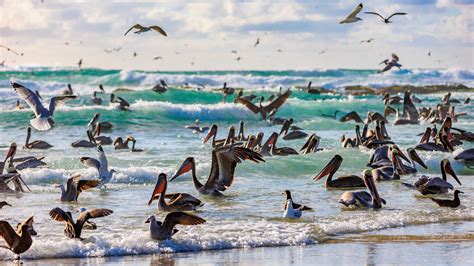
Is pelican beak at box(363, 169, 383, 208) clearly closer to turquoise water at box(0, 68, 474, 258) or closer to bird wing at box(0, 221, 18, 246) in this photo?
turquoise water at box(0, 68, 474, 258)

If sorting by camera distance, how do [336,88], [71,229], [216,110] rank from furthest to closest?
[336,88] → [216,110] → [71,229]

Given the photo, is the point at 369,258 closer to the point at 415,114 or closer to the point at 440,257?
the point at 440,257

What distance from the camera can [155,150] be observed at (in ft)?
66.7

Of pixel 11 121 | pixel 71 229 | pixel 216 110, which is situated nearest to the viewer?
pixel 71 229

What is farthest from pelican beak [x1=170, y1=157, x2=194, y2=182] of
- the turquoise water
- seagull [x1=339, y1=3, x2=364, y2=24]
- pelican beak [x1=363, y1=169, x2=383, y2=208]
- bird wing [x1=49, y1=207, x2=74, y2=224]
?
seagull [x1=339, y1=3, x2=364, y2=24]

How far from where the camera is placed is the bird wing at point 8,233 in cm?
873

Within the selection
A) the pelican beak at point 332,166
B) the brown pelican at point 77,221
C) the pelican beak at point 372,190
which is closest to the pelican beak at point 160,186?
the brown pelican at point 77,221

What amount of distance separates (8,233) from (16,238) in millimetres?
103

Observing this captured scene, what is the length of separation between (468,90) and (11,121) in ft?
112

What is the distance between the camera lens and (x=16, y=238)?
885cm

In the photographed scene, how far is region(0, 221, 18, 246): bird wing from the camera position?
8725 mm

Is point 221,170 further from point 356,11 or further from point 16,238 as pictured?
point 356,11

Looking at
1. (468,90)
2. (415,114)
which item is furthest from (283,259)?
(468,90)

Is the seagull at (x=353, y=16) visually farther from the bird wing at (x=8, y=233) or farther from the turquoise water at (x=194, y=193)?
the bird wing at (x=8, y=233)
